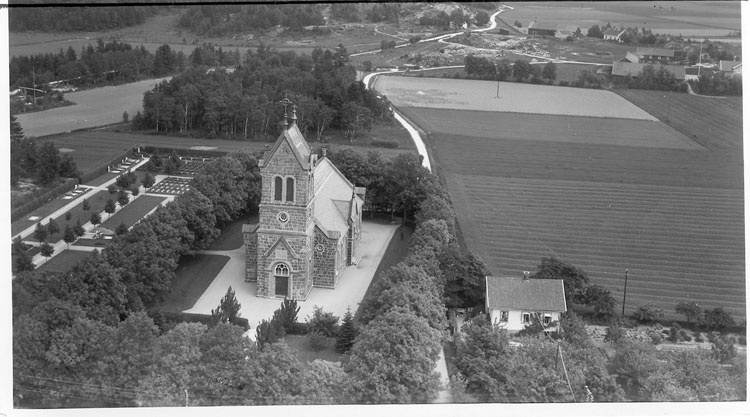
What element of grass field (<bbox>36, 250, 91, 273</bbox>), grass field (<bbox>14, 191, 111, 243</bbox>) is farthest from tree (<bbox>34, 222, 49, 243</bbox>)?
grass field (<bbox>36, 250, 91, 273</bbox>)

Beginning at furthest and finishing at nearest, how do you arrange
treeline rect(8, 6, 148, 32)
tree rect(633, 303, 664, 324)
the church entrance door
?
the church entrance door
tree rect(633, 303, 664, 324)
treeline rect(8, 6, 148, 32)

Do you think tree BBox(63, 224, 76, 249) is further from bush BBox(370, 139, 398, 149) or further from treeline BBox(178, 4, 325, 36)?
bush BBox(370, 139, 398, 149)

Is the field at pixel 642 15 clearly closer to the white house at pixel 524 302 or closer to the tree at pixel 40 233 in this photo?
the white house at pixel 524 302

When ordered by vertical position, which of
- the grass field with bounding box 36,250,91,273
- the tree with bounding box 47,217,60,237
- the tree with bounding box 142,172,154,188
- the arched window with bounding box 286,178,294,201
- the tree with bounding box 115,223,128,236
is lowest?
the grass field with bounding box 36,250,91,273

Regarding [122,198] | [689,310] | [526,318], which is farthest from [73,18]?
[689,310]

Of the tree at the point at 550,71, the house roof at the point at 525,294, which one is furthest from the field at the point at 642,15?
the house roof at the point at 525,294

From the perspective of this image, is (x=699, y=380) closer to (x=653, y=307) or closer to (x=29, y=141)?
(x=653, y=307)

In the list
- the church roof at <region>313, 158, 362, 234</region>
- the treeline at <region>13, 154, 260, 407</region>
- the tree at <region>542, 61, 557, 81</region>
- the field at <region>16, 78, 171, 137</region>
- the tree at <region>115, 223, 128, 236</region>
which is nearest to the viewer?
the treeline at <region>13, 154, 260, 407</region>
